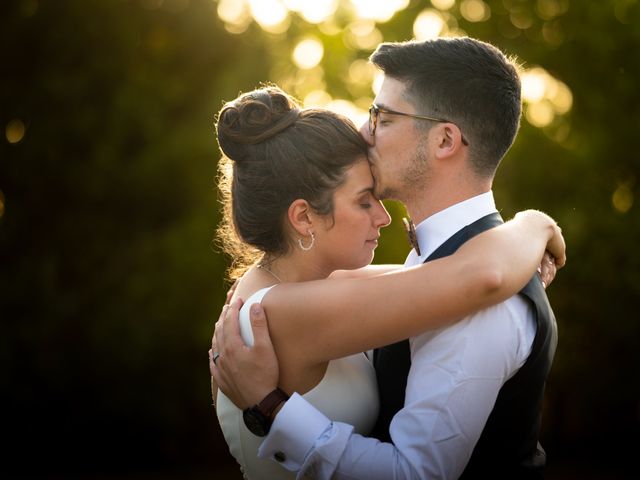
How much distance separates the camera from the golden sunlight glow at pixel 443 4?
11.0m

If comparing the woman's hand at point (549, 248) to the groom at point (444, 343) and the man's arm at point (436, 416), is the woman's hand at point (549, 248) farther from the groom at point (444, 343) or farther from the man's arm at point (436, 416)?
the man's arm at point (436, 416)

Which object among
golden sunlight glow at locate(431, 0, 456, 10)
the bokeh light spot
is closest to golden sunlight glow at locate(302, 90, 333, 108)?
golden sunlight glow at locate(431, 0, 456, 10)

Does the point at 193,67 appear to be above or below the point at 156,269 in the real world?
above

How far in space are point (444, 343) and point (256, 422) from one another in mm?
715

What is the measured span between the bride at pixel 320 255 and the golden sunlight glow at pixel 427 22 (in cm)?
845

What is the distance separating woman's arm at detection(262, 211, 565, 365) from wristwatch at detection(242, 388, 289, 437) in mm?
149

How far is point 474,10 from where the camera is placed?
35.7ft

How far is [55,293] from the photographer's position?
8938 millimetres

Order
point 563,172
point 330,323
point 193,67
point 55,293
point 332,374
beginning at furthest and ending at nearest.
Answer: point 193,67 < point 563,172 < point 55,293 < point 332,374 < point 330,323

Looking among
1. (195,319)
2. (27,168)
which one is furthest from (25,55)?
(195,319)

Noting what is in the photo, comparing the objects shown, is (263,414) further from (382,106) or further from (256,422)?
(382,106)

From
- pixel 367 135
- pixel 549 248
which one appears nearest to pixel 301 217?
pixel 367 135

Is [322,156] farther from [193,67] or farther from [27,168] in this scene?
[193,67]

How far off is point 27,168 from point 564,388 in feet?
22.9
